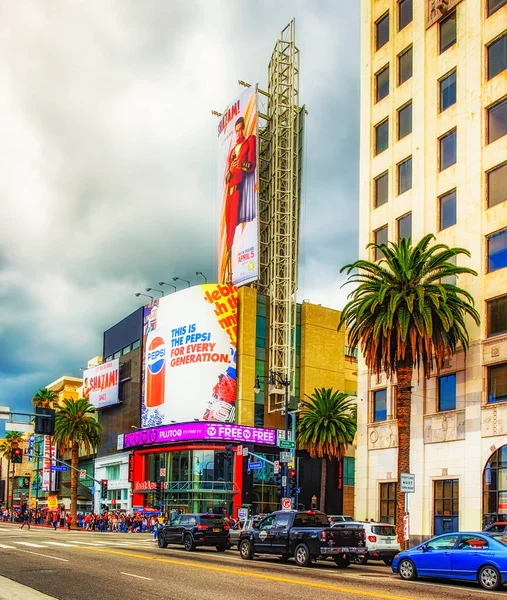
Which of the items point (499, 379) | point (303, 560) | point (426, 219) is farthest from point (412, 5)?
point (303, 560)

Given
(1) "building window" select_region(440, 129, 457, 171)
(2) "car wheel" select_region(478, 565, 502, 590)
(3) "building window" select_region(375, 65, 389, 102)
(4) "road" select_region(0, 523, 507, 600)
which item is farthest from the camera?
(3) "building window" select_region(375, 65, 389, 102)

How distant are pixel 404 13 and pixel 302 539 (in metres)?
39.5

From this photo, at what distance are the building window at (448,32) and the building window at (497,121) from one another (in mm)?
6341

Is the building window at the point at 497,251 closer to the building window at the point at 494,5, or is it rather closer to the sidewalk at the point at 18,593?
the building window at the point at 494,5

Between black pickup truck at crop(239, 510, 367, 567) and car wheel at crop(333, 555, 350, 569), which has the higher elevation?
black pickup truck at crop(239, 510, 367, 567)

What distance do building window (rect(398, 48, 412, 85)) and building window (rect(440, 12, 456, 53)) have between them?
327 centimetres

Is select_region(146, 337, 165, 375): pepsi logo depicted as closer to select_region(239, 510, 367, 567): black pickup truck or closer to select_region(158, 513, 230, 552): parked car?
select_region(158, 513, 230, 552): parked car

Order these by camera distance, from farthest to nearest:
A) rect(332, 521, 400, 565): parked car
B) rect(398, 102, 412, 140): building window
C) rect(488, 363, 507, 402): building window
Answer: rect(398, 102, 412, 140): building window → rect(488, 363, 507, 402): building window → rect(332, 521, 400, 565): parked car

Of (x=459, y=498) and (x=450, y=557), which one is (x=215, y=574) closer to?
(x=450, y=557)

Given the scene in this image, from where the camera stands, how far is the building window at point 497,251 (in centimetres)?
4491

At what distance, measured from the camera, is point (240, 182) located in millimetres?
92188

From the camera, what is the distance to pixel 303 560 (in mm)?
28547

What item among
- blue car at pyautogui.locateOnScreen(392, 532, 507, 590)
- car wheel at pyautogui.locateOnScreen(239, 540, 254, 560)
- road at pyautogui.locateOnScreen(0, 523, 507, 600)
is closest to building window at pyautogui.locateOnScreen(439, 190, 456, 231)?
car wheel at pyautogui.locateOnScreen(239, 540, 254, 560)

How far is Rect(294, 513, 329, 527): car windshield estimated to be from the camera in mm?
29531
